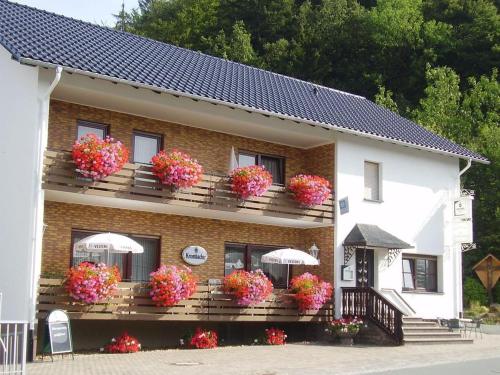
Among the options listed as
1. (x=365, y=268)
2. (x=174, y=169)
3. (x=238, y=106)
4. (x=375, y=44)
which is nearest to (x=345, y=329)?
(x=365, y=268)

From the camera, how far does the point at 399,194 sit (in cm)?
2338

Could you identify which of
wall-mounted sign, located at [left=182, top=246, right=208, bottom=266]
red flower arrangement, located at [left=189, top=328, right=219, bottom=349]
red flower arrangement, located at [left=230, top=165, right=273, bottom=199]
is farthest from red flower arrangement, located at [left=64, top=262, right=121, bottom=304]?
red flower arrangement, located at [left=230, top=165, right=273, bottom=199]

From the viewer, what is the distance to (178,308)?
1764cm

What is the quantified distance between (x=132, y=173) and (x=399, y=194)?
9.73m

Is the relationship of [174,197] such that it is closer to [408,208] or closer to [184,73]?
[184,73]

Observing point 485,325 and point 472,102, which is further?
point 472,102

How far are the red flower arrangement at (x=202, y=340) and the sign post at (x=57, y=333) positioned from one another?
3.93 metres

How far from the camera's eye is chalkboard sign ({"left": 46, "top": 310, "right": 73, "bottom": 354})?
48.8 feet

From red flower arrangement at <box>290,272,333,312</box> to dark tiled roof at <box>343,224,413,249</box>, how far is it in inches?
67.8

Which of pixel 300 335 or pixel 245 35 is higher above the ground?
pixel 245 35

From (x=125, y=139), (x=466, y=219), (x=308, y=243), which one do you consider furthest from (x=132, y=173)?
(x=466, y=219)

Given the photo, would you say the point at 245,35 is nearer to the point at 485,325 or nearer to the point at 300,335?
the point at 485,325

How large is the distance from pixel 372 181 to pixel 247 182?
555 centimetres

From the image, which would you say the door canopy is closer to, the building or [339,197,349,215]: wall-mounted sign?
the building
